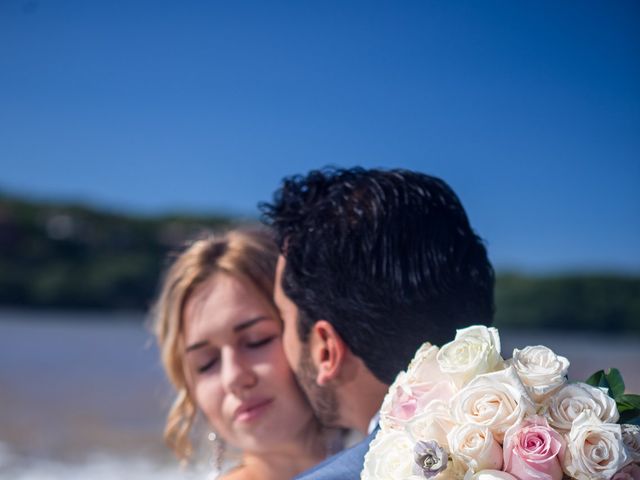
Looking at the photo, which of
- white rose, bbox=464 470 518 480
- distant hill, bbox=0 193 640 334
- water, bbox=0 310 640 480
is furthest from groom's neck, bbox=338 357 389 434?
distant hill, bbox=0 193 640 334

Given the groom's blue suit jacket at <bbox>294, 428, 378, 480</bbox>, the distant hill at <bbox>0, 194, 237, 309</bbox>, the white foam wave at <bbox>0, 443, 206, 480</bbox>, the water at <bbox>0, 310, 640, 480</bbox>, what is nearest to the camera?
the groom's blue suit jacket at <bbox>294, 428, 378, 480</bbox>

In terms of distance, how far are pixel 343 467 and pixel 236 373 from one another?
1286mm

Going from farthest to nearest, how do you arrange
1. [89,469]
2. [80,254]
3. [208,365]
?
[80,254] < [89,469] < [208,365]

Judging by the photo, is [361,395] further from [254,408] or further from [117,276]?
[117,276]

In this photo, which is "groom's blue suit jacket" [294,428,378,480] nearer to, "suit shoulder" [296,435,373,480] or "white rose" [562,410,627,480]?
"suit shoulder" [296,435,373,480]

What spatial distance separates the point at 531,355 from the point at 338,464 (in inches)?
24.9

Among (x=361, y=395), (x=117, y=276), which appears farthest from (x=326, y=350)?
(x=117, y=276)

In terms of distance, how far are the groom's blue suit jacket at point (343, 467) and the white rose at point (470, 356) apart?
1.64 feet

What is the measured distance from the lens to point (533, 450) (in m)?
1.72

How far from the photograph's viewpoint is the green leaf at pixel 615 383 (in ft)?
6.38

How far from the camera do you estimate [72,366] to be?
3453cm

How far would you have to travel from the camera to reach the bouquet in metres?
1.72

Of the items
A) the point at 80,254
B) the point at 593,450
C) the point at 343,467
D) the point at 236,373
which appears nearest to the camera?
the point at 593,450

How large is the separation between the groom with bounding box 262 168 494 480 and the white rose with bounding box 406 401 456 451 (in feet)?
1.84
